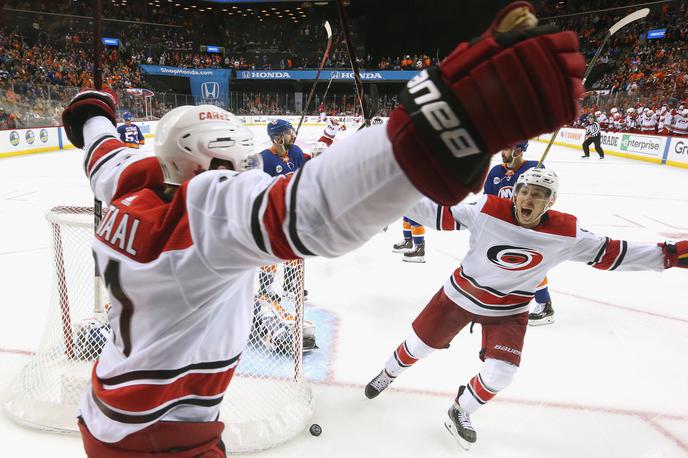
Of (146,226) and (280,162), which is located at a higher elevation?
(146,226)

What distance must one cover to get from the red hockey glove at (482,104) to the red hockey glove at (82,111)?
1422 millimetres

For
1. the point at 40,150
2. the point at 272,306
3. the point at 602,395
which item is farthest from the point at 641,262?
the point at 40,150

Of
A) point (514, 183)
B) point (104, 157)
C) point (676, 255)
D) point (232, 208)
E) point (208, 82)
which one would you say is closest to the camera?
point (232, 208)

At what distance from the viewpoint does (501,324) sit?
2168mm

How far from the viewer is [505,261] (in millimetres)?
2182

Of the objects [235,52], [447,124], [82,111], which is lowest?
[82,111]

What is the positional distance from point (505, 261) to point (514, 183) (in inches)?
65.9

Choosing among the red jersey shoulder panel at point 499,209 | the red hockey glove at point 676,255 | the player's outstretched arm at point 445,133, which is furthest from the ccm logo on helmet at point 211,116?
the red hockey glove at point 676,255

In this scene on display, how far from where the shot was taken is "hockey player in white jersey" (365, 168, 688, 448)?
2119 mm

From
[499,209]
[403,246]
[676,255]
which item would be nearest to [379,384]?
[499,209]

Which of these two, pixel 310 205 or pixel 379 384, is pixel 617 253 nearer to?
pixel 379 384

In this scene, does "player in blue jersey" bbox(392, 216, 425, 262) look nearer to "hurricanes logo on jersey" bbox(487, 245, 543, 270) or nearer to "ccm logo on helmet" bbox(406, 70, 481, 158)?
"hurricanes logo on jersey" bbox(487, 245, 543, 270)

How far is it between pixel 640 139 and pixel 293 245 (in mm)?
A: 15473

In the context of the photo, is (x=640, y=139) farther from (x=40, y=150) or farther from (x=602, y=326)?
(x=40, y=150)
